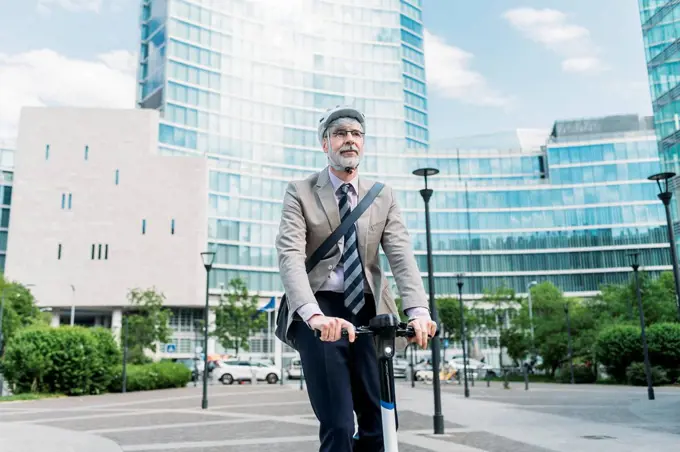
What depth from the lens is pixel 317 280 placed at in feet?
9.86

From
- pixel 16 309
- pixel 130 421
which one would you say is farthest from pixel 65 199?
pixel 130 421

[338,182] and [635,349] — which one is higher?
[338,182]

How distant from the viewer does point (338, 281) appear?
3016 mm

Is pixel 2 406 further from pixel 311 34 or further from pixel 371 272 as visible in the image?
pixel 311 34

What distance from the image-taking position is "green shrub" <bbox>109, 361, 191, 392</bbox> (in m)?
28.3

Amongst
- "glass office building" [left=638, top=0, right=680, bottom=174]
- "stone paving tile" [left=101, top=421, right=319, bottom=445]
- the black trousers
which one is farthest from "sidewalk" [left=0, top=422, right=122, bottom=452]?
"glass office building" [left=638, top=0, right=680, bottom=174]

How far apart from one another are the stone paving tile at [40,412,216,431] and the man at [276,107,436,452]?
35.9 ft

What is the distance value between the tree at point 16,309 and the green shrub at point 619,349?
118 ft

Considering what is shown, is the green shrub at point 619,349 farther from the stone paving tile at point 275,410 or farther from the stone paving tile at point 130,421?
the stone paving tile at point 130,421

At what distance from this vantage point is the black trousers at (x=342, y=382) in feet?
9.12

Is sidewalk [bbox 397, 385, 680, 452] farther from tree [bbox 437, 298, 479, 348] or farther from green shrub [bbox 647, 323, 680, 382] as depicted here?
tree [bbox 437, 298, 479, 348]

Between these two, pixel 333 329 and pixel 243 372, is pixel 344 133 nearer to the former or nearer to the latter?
pixel 333 329

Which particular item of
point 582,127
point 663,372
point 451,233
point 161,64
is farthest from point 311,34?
point 663,372

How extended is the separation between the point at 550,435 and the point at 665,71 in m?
31.0
